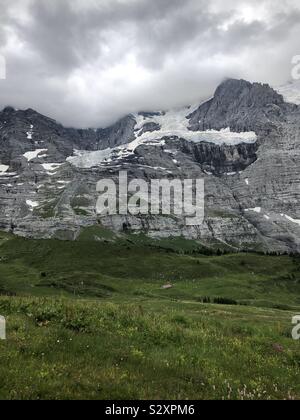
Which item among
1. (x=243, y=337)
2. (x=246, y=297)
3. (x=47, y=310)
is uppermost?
(x=47, y=310)

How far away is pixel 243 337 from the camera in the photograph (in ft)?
73.8

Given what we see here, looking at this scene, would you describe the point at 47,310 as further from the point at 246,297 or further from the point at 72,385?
the point at 246,297

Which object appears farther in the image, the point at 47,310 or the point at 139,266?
the point at 139,266

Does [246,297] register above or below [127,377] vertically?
below

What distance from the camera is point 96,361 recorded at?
15688mm

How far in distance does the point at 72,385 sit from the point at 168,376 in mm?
3466
